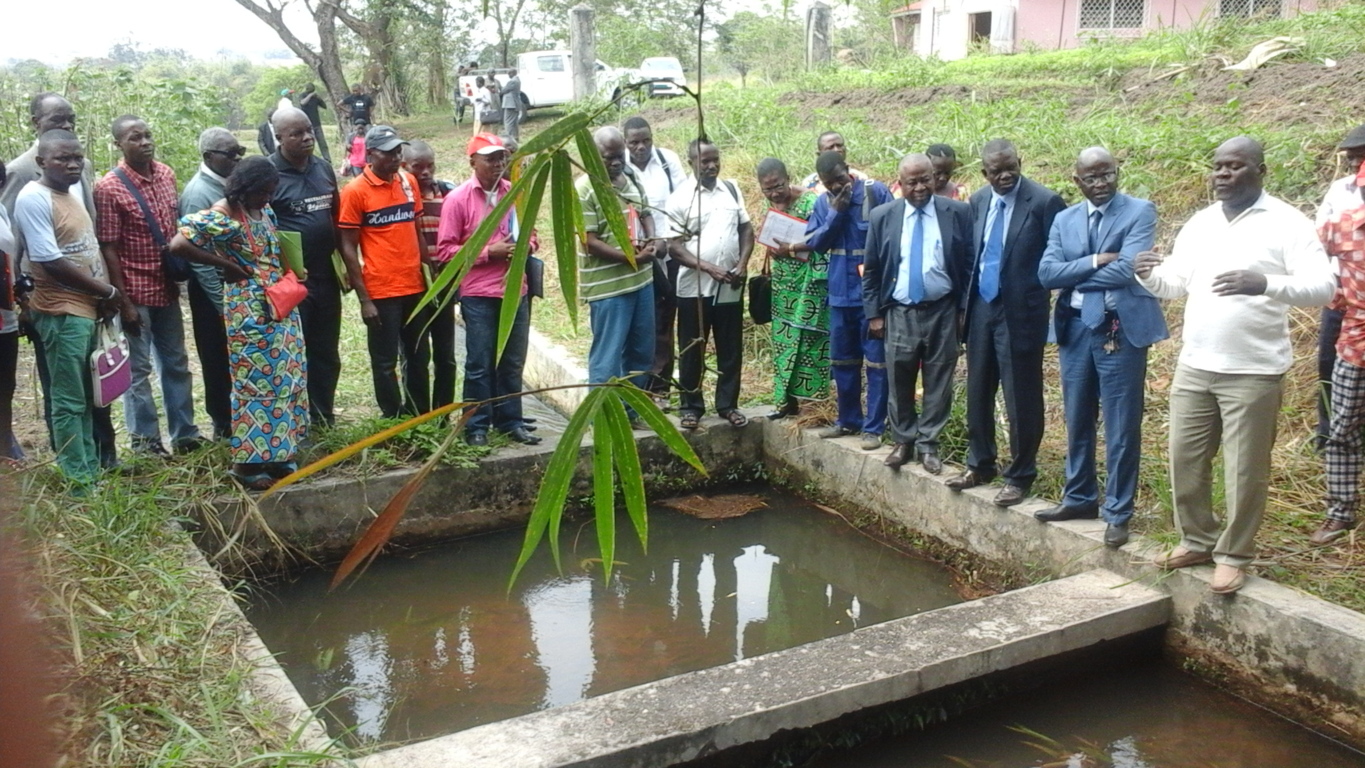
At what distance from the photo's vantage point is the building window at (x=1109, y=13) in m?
19.5

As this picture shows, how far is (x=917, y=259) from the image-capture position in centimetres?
540

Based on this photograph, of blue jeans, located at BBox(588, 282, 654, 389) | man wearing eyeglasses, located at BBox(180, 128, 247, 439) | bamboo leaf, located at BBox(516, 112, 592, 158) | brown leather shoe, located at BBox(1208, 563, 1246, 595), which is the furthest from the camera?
blue jeans, located at BBox(588, 282, 654, 389)

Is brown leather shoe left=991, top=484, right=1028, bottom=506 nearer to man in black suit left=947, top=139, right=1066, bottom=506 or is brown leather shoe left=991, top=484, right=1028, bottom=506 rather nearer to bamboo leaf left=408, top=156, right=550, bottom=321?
man in black suit left=947, top=139, right=1066, bottom=506

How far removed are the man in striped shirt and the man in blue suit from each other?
7.40 feet

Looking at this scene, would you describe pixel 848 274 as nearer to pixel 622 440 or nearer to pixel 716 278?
pixel 716 278

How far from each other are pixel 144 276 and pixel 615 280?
231cm

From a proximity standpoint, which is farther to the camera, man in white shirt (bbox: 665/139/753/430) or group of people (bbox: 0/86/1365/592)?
man in white shirt (bbox: 665/139/753/430)

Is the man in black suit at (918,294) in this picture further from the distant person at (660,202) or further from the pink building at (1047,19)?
the pink building at (1047,19)

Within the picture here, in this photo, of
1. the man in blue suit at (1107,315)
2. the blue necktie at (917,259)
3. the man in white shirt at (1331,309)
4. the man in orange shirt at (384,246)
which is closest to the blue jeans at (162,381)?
the man in orange shirt at (384,246)

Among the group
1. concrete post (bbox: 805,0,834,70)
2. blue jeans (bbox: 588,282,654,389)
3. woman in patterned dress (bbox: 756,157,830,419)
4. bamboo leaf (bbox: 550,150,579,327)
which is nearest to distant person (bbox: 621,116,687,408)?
blue jeans (bbox: 588,282,654,389)

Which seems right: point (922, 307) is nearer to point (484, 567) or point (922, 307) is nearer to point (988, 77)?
point (484, 567)

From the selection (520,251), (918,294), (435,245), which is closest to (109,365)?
(435,245)

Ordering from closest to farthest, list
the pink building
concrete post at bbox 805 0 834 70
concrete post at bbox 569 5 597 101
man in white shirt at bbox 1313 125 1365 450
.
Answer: man in white shirt at bbox 1313 125 1365 450, concrete post at bbox 569 5 597 101, concrete post at bbox 805 0 834 70, the pink building

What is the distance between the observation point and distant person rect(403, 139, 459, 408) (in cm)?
601
